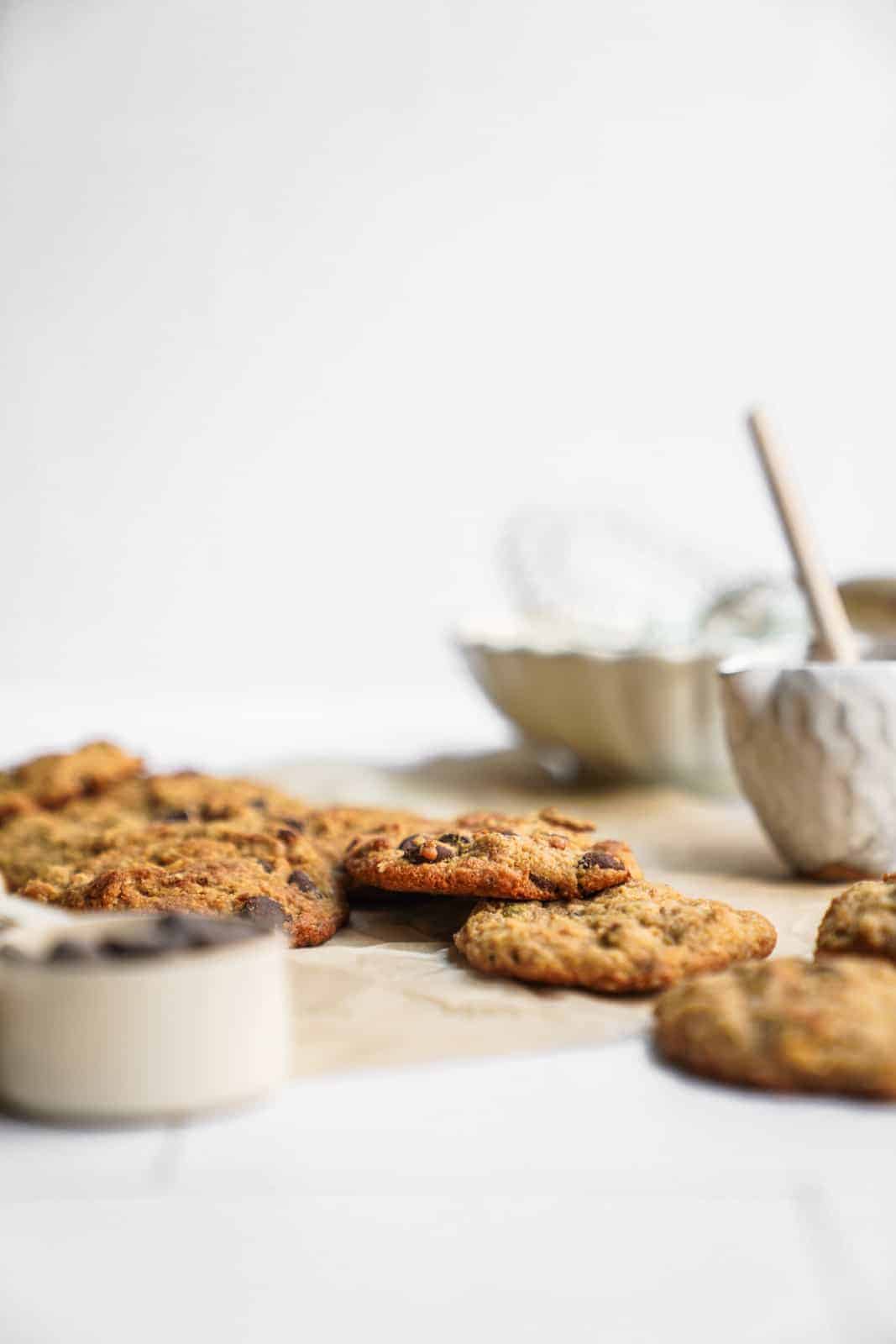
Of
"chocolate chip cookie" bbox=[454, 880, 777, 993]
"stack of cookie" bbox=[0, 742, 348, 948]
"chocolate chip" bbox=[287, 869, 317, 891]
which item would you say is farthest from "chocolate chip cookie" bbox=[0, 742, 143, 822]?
"chocolate chip cookie" bbox=[454, 880, 777, 993]

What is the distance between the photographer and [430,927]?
1464 mm

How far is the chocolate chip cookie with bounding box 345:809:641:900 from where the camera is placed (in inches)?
52.7

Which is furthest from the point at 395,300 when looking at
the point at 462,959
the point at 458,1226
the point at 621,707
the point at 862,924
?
the point at 458,1226

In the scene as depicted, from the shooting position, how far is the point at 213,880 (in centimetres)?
139

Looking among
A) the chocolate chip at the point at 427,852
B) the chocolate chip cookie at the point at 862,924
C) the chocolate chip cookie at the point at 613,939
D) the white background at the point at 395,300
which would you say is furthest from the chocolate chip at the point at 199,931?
the white background at the point at 395,300

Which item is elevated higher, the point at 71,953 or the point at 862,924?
the point at 71,953

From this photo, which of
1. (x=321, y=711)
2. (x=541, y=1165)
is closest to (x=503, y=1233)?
(x=541, y=1165)

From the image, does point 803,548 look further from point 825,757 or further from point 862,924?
point 862,924

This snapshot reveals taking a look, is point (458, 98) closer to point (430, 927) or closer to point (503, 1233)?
point (430, 927)

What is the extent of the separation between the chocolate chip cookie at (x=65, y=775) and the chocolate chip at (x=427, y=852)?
26.5 inches

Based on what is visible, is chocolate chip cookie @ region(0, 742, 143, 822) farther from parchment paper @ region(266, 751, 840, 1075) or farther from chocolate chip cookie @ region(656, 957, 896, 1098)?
chocolate chip cookie @ region(656, 957, 896, 1098)

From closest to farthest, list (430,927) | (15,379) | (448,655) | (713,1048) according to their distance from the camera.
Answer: (713,1048) → (430,927) → (15,379) → (448,655)

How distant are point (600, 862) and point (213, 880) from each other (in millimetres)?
399

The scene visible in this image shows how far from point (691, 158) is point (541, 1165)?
478 cm
